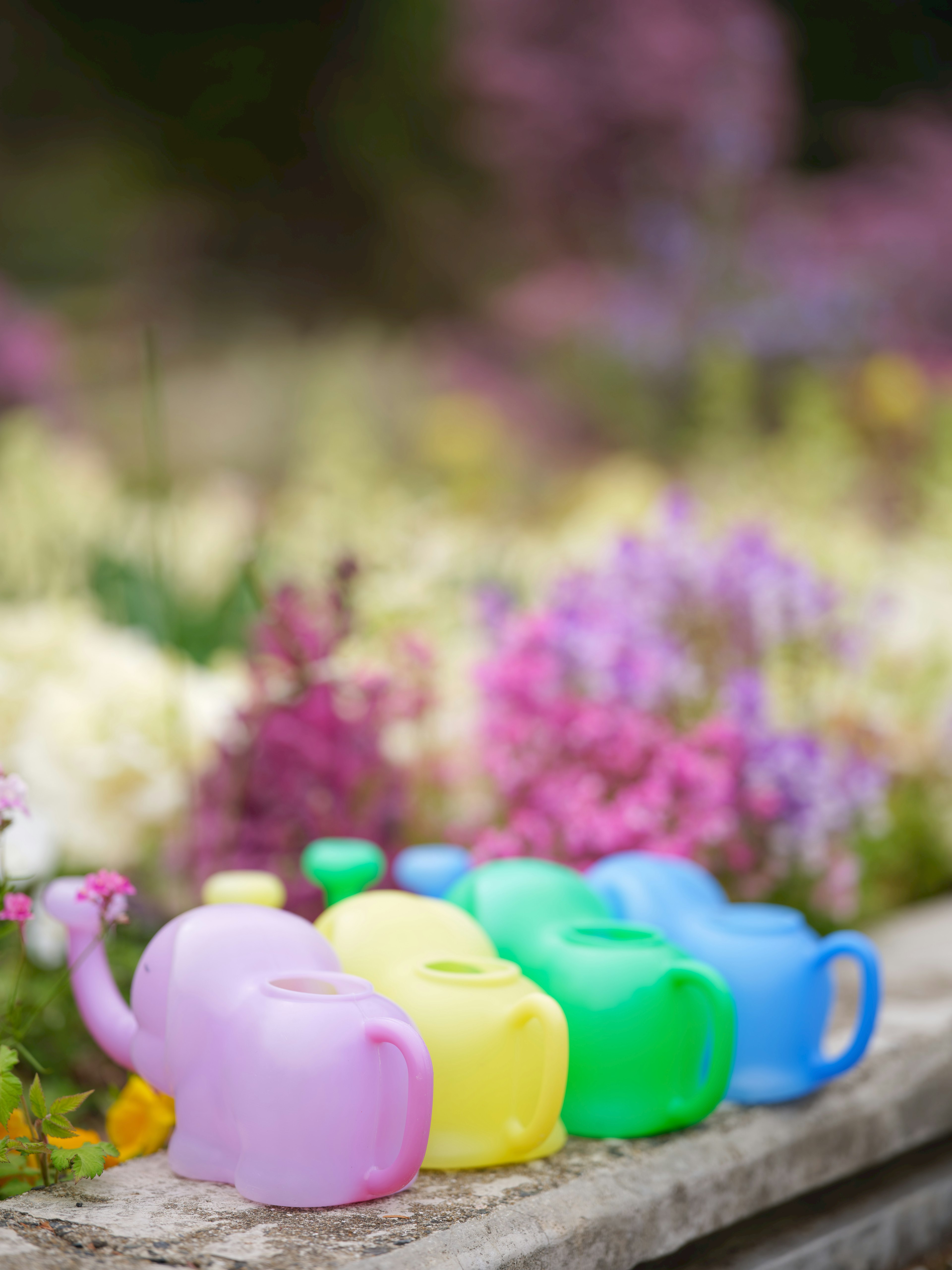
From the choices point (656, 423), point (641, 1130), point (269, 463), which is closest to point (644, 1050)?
point (641, 1130)

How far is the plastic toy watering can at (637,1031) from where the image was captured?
111cm

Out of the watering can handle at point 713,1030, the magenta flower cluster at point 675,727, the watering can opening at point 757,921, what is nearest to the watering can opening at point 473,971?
the watering can handle at point 713,1030

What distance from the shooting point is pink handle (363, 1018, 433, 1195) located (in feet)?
3.09

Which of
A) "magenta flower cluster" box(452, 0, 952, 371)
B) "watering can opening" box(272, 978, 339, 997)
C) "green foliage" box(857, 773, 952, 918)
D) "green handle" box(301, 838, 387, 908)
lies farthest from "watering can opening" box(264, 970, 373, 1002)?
"magenta flower cluster" box(452, 0, 952, 371)

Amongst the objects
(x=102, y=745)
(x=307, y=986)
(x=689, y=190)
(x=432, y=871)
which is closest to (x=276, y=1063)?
(x=307, y=986)

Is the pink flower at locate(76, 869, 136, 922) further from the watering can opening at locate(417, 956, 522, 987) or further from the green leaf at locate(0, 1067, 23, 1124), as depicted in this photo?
the watering can opening at locate(417, 956, 522, 987)

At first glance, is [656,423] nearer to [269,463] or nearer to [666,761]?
[269,463]

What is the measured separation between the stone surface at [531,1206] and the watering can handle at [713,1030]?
0.14 feet

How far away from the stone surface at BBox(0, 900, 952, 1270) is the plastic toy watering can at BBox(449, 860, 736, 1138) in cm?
3

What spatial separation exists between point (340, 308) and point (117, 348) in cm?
124

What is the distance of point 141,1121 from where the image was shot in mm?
1176

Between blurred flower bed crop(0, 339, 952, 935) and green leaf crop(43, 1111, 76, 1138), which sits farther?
blurred flower bed crop(0, 339, 952, 935)

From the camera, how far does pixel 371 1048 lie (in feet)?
3.12

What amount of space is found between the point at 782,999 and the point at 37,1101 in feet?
2.28
